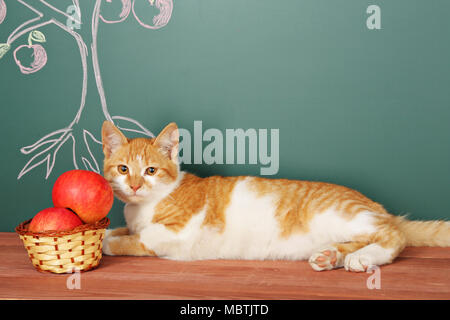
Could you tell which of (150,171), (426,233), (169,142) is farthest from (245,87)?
(426,233)

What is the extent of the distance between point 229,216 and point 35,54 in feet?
4.59

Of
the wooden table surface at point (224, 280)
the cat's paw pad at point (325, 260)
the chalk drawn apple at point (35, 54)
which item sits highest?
the chalk drawn apple at point (35, 54)

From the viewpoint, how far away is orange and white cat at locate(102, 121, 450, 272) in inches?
73.0

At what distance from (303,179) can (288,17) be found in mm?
838

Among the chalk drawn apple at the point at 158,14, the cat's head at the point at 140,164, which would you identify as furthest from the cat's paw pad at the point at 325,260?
the chalk drawn apple at the point at 158,14

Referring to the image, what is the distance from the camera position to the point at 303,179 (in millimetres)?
2240

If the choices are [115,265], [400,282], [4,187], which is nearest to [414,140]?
[400,282]

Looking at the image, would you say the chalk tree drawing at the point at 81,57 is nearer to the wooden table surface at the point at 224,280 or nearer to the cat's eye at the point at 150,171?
the cat's eye at the point at 150,171

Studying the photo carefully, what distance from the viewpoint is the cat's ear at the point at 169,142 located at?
1.96 meters

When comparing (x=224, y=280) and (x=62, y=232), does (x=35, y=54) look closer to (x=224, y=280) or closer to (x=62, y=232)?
(x=62, y=232)

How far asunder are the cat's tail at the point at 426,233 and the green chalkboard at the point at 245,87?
0.13 m

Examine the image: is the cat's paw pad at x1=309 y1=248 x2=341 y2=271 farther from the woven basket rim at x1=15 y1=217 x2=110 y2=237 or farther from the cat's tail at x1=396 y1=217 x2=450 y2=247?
the woven basket rim at x1=15 y1=217 x2=110 y2=237

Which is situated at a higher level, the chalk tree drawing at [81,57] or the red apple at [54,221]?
the chalk tree drawing at [81,57]

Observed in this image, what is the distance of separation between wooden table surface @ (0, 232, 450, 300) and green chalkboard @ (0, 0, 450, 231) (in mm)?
543
